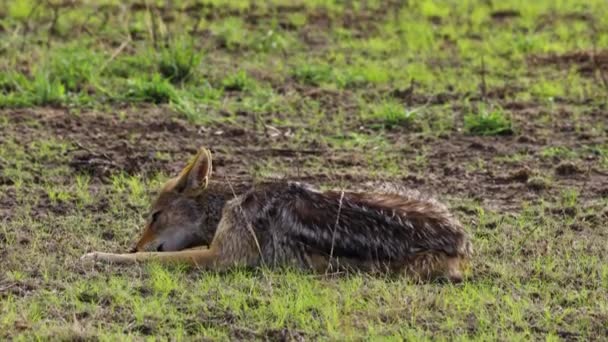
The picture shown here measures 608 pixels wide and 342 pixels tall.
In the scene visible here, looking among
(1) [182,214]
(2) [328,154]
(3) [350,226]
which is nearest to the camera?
(3) [350,226]

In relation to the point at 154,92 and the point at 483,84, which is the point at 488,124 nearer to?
the point at 483,84

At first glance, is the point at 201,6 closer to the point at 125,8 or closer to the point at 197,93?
the point at 125,8

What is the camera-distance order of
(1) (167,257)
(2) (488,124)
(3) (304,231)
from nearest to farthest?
1. (3) (304,231)
2. (1) (167,257)
3. (2) (488,124)

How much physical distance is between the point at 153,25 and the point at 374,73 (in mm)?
2507

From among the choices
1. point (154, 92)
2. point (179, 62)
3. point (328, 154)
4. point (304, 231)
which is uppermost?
point (304, 231)

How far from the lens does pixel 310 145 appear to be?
11.5m

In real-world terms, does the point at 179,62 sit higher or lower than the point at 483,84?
higher

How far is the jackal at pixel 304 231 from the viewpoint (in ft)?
25.1

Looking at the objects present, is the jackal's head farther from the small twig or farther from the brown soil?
the small twig

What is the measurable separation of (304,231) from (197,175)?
3.55 feet

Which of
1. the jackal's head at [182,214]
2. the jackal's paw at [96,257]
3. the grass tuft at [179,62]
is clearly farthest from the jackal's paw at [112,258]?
the grass tuft at [179,62]

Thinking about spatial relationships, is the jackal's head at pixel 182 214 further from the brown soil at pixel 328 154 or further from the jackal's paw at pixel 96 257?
the brown soil at pixel 328 154

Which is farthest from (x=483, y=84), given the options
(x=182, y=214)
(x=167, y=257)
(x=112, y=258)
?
(x=112, y=258)

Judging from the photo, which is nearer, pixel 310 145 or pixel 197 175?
pixel 197 175
